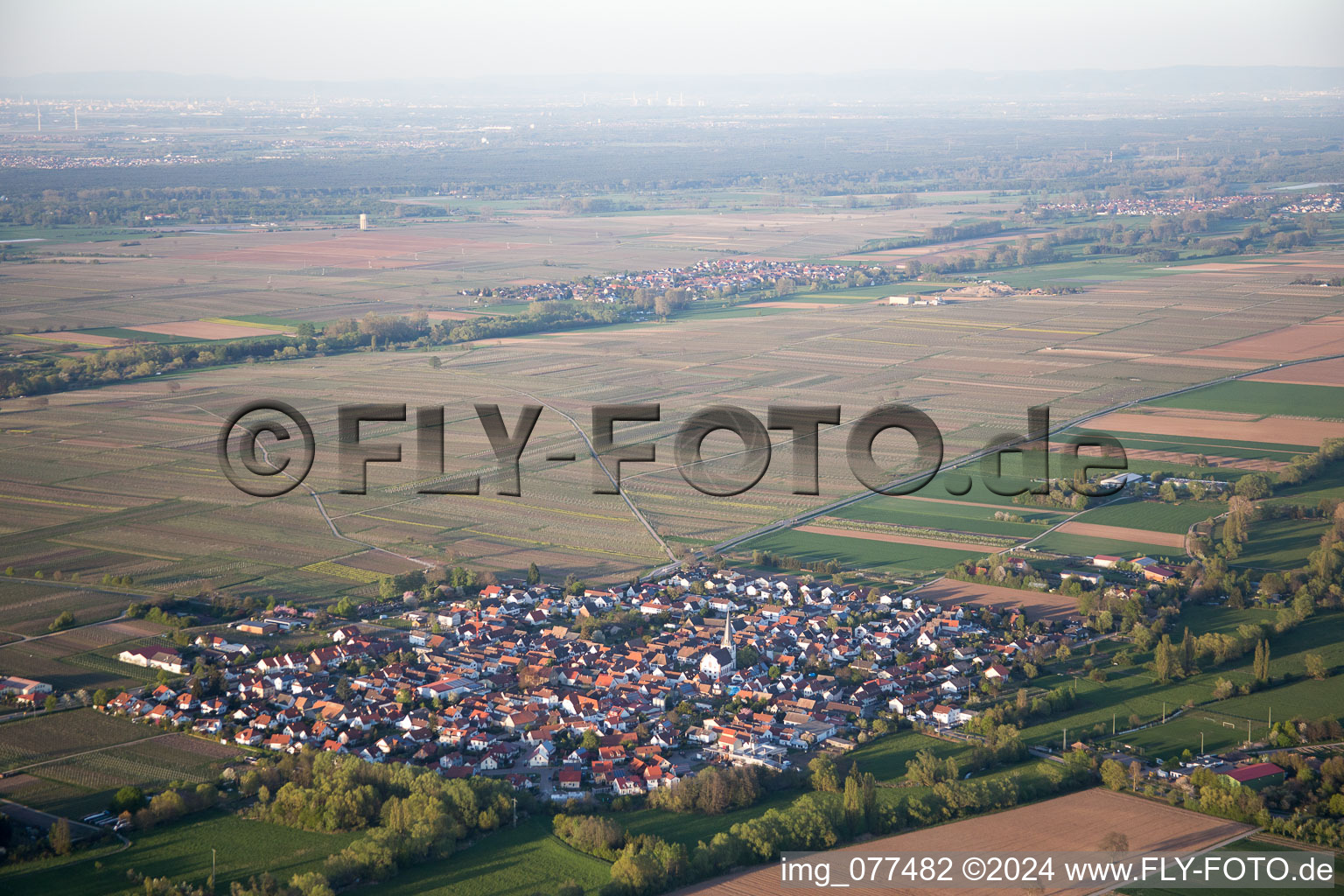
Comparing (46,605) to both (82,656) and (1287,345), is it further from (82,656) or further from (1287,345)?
(1287,345)

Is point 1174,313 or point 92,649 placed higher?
point 1174,313

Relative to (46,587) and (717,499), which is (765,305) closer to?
(717,499)

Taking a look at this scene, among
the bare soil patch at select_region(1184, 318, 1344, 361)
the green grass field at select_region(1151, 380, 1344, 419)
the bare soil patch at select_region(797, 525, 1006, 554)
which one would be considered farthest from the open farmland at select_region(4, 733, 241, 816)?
the bare soil patch at select_region(1184, 318, 1344, 361)

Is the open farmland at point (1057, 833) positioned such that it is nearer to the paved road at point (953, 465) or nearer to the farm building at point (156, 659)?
the farm building at point (156, 659)

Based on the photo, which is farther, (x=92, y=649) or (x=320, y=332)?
(x=320, y=332)

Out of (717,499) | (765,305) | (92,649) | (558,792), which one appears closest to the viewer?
(558,792)

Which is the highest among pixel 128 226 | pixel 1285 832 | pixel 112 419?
pixel 128 226

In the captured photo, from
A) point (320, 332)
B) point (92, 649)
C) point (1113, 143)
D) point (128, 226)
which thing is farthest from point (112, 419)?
point (1113, 143)
